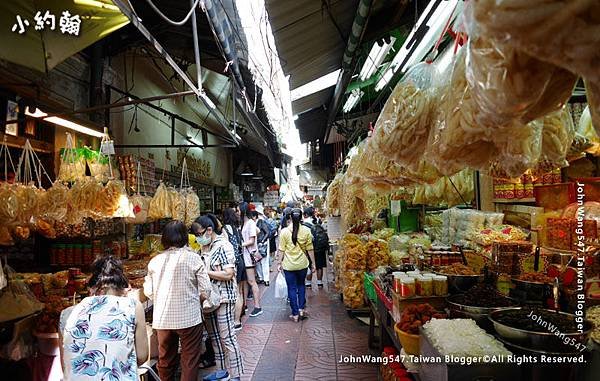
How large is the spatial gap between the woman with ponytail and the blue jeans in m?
4.55

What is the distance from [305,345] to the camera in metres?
6.09

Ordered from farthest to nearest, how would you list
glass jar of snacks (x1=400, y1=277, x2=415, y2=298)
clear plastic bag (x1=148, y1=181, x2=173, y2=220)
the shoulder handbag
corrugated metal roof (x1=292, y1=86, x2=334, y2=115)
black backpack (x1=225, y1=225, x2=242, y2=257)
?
corrugated metal roof (x1=292, y1=86, x2=334, y2=115) → black backpack (x1=225, y1=225, x2=242, y2=257) → clear plastic bag (x1=148, y1=181, x2=173, y2=220) → the shoulder handbag → glass jar of snacks (x1=400, y1=277, x2=415, y2=298)

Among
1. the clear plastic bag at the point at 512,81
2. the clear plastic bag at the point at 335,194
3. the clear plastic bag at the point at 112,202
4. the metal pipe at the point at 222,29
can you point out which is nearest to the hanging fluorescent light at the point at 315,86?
the clear plastic bag at the point at 335,194

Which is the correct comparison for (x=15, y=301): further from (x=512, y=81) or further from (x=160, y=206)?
(x=512, y=81)

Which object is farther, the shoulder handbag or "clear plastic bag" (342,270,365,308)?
"clear plastic bag" (342,270,365,308)

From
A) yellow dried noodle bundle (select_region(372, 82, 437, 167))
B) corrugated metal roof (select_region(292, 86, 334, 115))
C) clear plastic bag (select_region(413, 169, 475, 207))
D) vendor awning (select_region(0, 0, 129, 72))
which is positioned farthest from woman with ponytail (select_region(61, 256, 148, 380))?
corrugated metal roof (select_region(292, 86, 334, 115))

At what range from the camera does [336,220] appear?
29.8 ft

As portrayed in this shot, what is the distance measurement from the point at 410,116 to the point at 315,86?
5681mm

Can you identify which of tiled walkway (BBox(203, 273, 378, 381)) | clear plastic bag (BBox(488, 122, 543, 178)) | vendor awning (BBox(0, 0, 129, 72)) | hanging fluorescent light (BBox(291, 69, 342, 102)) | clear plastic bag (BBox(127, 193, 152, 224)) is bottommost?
tiled walkway (BBox(203, 273, 378, 381))

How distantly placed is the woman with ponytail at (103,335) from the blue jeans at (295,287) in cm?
455

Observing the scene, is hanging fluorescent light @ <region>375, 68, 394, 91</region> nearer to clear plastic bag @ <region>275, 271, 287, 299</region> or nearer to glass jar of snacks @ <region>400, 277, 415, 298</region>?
glass jar of snacks @ <region>400, 277, 415, 298</region>

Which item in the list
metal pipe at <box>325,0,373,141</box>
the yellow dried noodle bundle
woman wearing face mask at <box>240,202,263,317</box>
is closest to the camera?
the yellow dried noodle bundle

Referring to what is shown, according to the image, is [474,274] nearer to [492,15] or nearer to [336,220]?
[492,15]

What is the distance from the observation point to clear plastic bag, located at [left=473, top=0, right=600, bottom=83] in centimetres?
68
